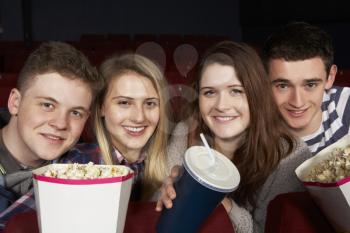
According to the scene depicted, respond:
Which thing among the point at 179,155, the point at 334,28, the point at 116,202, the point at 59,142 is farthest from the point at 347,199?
the point at 334,28

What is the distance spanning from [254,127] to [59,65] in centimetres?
46

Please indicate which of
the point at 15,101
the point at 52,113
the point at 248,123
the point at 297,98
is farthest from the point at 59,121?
the point at 297,98

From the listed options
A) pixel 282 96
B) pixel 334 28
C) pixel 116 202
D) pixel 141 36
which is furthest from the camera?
pixel 141 36

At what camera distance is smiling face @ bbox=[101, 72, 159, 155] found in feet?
3.42

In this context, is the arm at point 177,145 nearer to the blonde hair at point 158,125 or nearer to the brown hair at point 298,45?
the blonde hair at point 158,125

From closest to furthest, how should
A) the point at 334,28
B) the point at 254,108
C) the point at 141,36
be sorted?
the point at 254,108 → the point at 334,28 → the point at 141,36

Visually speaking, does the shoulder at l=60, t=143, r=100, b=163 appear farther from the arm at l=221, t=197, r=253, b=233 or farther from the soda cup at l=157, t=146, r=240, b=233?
the soda cup at l=157, t=146, r=240, b=233

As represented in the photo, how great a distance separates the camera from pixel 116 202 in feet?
1.47

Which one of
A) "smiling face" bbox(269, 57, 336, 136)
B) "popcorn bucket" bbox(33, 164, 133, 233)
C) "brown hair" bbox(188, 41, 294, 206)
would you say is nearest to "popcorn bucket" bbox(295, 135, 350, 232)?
"popcorn bucket" bbox(33, 164, 133, 233)

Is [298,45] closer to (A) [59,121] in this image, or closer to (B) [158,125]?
(B) [158,125]

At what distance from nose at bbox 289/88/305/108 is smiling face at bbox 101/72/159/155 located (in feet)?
1.07

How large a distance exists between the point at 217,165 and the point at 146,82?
57cm

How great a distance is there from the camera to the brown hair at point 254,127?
1009 mm

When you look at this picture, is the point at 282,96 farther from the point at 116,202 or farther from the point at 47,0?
the point at 47,0
